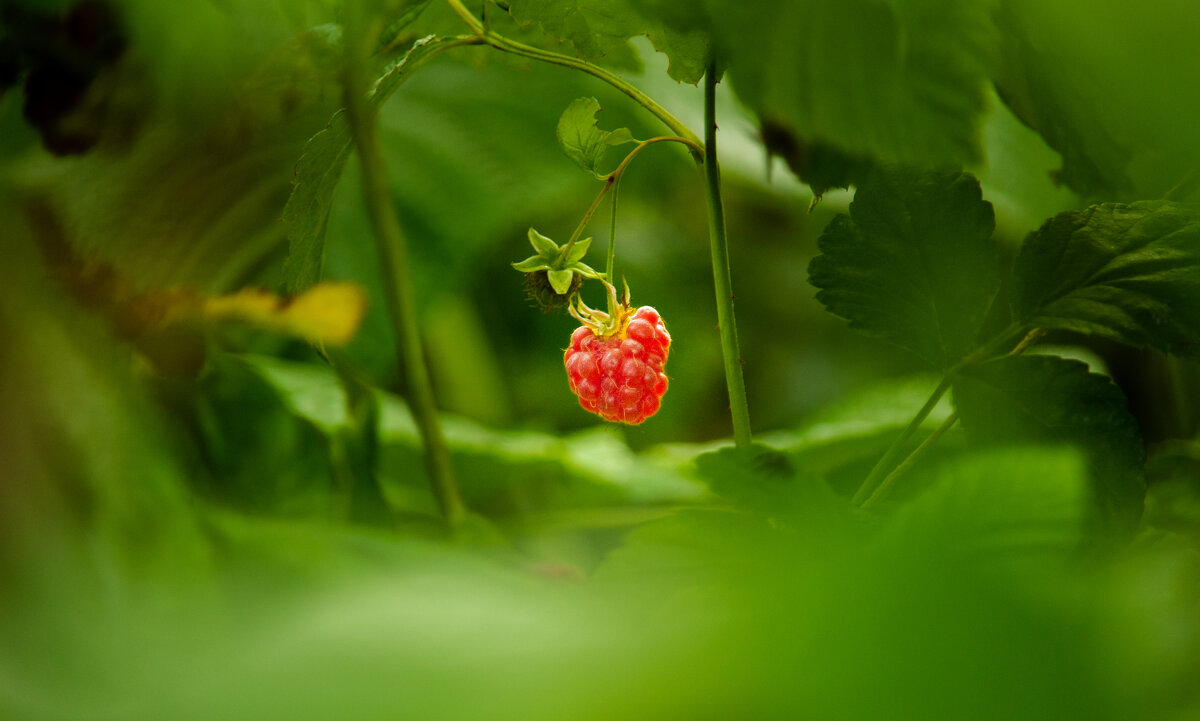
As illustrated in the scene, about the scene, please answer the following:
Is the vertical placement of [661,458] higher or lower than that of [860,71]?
higher

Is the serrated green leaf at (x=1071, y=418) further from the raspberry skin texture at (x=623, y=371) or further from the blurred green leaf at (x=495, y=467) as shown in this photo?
the blurred green leaf at (x=495, y=467)

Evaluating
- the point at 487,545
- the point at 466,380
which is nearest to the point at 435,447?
the point at 487,545

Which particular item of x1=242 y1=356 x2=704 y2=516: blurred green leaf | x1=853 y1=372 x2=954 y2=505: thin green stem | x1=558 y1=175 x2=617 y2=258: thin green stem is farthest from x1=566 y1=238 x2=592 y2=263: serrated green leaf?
x1=242 y1=356 x2=704 y2=516: blurred green leaf

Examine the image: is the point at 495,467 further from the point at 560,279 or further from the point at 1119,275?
the point at 1119,275

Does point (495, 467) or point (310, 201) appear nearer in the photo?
point (310, 201)

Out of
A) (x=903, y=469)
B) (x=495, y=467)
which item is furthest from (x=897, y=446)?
(x=495, y=467)

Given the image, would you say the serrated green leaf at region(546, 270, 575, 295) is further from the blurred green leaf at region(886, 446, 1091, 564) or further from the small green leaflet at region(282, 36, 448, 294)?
the blurred green leaf at region(886, 446, 1091, 564)

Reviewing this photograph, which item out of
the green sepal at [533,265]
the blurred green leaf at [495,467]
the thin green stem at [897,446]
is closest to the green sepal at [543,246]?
the green sepal at [533,265]
